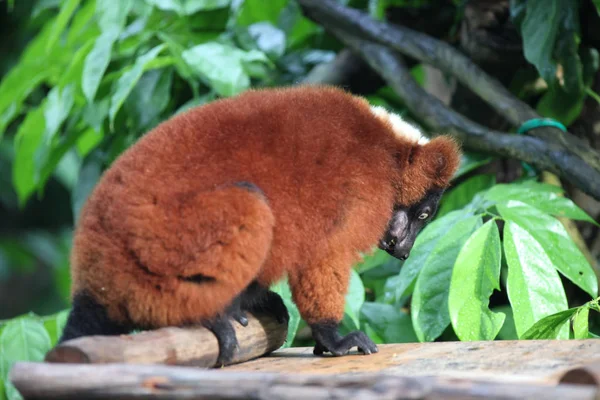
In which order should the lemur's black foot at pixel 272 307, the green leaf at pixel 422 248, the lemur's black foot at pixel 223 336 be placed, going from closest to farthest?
the lemur's black foot at pixel 223 336
the lemur's black foot at pixel 272 307
the green leaf at pixel 422 248

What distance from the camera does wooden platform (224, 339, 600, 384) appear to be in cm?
203

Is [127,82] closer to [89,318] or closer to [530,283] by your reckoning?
[89,318]

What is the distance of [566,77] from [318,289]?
1811mm

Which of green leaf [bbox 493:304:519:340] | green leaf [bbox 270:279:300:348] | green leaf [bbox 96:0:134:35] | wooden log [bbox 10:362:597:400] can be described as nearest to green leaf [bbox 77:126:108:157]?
green leaf [bbox 96:0:134:35]

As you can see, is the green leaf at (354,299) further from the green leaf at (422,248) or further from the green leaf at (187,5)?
the green leaf at (187,5)

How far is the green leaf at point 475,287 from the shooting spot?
9.50 feet

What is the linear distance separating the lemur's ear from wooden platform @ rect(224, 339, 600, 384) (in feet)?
1.72

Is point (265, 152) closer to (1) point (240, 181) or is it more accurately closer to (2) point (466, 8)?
(1) point (240, 181)

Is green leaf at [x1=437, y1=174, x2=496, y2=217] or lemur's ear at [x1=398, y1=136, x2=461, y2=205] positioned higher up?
lemur's ear at [x1=398, y1=136, x2=461, y2=205]

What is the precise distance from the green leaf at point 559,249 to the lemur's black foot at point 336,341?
2.57ft

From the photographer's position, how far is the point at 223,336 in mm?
2430

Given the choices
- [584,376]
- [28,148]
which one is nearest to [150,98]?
[28,148]

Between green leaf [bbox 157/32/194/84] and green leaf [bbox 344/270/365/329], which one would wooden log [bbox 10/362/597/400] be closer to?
green leaf [bbox 344/270/365/329]

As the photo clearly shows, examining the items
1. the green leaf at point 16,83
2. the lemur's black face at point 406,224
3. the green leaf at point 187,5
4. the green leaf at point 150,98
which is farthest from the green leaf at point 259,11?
the lemur's black face at point 406,224
